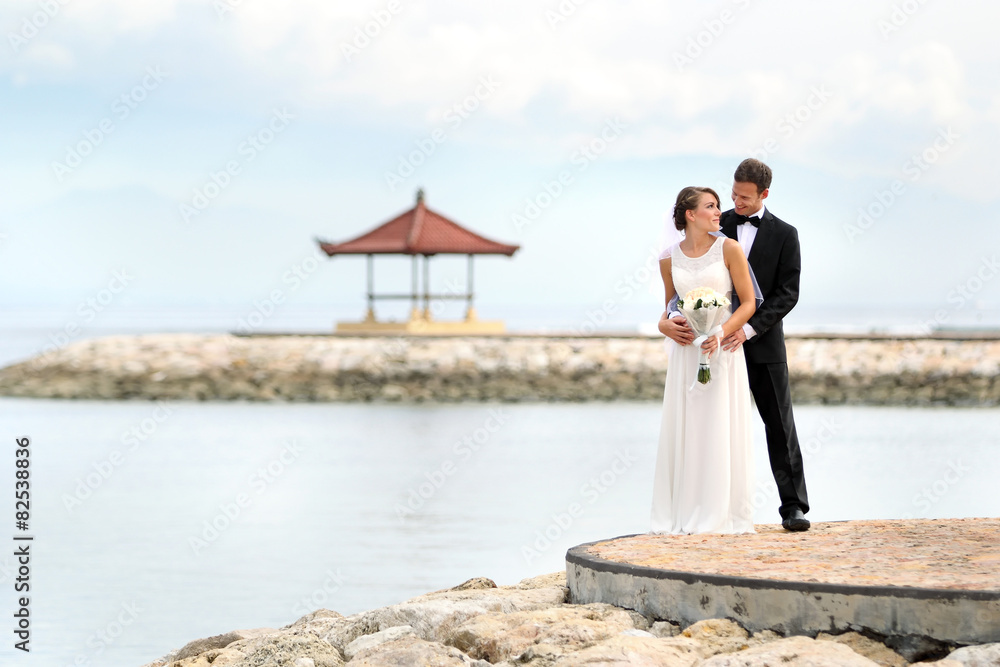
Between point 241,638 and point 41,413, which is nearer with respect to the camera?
point 241,638

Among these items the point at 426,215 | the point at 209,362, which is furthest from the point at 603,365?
the point at 209,362

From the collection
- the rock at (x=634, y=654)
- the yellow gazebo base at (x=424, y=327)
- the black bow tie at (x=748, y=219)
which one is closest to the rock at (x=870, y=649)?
the rock at (x=634, y=654)

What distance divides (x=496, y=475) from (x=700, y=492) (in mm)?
10020

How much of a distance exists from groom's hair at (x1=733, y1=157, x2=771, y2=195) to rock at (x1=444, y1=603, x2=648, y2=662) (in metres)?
2.35

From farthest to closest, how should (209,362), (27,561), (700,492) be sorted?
(209,362) → (27,561) → (700,492)

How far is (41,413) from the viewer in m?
24.9

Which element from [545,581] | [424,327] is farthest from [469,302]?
[545,581]

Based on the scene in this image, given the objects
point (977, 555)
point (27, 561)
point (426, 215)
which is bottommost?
point (27, 561)

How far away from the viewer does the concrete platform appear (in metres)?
3.95

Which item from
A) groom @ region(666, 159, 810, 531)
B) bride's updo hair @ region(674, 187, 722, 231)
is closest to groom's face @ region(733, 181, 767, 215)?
groom @ region(666, 159, 810, 531)

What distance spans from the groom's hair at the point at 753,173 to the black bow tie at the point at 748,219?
0.41 ft

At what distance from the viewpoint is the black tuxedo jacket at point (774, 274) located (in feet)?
19.4

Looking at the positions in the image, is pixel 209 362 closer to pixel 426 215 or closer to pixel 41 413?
pixel 41 413

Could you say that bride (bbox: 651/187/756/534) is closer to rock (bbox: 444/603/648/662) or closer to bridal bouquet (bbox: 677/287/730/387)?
bridal bouquet (bbox: 677/287/730/387)
